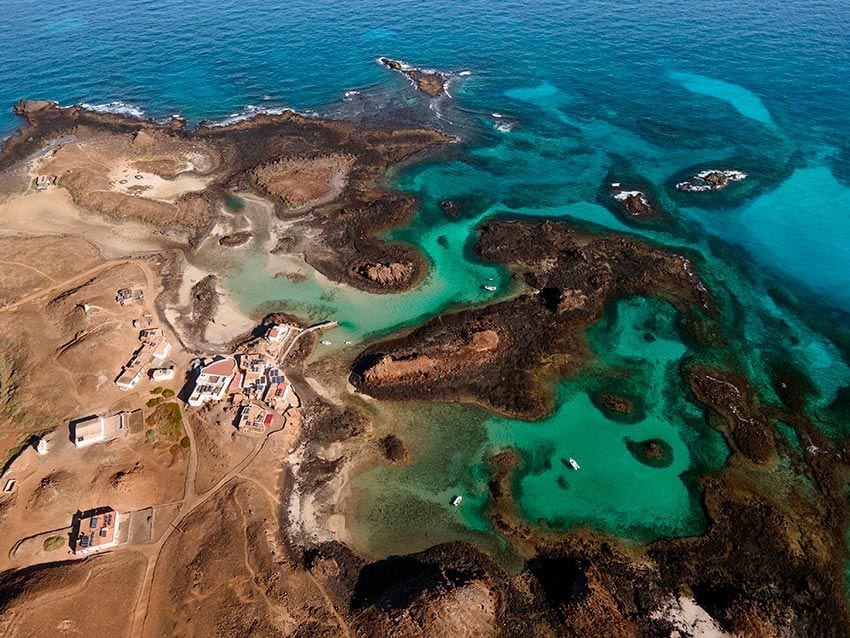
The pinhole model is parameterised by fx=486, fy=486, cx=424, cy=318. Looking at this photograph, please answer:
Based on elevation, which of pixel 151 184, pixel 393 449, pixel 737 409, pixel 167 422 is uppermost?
pixel 151 184

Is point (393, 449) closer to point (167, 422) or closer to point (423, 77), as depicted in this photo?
point (167, 422)

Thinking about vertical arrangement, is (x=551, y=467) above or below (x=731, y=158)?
below

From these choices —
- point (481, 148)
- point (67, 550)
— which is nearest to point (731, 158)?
point (481, 148)

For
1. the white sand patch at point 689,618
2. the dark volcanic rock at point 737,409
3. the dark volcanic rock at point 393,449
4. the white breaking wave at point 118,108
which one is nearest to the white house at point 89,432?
the dark volcanic rock at point 393,449

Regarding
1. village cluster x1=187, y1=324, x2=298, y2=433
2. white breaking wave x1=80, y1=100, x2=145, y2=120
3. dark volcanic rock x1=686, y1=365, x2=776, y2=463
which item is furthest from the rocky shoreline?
dark volcanic rock x1=686, y1=365, x2=776, y2=463

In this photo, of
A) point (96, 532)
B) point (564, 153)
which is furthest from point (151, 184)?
point (564, 153)

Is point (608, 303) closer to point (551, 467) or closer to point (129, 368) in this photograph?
point (551, 467)
